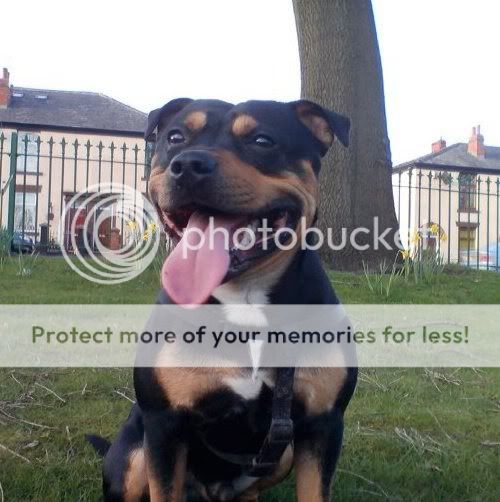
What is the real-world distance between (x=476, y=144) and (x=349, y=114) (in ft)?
114

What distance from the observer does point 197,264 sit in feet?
7.24

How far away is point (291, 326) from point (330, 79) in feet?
21.3

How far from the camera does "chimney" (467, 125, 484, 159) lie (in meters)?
39.4

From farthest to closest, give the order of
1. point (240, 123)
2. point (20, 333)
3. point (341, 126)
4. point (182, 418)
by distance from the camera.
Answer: point (20, 333) < point (341, 126) < point (240, 123) < point (182, 418)

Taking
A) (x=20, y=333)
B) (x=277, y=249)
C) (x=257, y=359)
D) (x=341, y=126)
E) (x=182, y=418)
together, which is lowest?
(x=20, y=333)

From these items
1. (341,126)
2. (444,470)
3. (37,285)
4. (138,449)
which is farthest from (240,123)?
(37,285)

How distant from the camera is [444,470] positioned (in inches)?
110

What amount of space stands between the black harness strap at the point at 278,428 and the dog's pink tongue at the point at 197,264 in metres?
0.40

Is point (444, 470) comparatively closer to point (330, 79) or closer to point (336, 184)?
point (336, 184)

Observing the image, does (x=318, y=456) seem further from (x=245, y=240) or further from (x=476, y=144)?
(x=476, y=144)

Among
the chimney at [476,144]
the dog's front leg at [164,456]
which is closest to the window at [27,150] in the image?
the dog's front leg at [164,456]

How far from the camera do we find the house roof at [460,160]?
3550cm

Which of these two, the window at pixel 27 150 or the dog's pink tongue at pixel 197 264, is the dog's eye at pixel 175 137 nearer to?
the dog's pink tongue at pixel 197 264

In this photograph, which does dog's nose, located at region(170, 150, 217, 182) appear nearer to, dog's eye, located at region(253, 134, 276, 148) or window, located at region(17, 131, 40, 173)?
dog's eye, located at region(253, 134, 276, 148)
